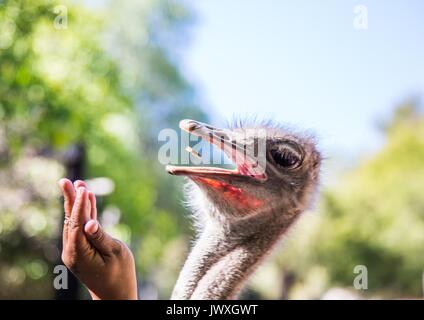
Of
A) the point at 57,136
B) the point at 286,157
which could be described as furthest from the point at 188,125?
the point at 57,136

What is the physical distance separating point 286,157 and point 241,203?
0.20 m

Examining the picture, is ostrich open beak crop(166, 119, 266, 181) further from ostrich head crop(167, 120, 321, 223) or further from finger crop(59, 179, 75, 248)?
finger crop(59, 179, 75, 248)

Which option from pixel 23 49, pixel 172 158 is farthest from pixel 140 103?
pixel 172 158

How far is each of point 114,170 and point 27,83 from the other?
227 inches

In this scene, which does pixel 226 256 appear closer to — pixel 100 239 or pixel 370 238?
pixel 100 239

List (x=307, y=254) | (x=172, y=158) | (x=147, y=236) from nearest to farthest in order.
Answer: (x=172, y=158), (x=147, y=236), (x=307, y=254)

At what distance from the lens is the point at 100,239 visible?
1.53m

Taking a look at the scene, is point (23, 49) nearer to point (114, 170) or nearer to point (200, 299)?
point (200, 299)

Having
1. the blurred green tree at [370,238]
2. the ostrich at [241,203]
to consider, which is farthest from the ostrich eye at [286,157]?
the blurred green tree at [370,238]

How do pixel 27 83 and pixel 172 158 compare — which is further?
pixel 27 83

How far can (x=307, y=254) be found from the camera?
702 inches

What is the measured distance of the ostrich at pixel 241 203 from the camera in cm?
187

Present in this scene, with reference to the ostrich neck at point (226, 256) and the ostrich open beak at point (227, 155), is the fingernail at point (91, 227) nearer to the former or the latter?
the ostrich open beak at point (227, 155)
